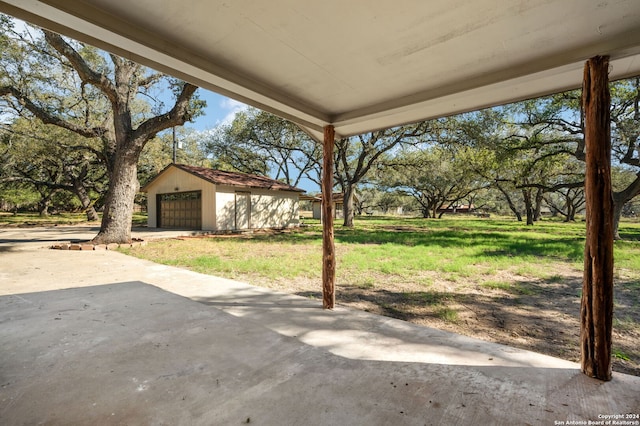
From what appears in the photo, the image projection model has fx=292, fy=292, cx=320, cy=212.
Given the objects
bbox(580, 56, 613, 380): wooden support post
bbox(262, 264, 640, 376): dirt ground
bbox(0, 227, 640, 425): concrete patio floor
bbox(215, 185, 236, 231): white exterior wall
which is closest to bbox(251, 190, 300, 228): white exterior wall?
bbox(215, 185, 236, 231): white exterior wall

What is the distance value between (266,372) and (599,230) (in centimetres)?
255

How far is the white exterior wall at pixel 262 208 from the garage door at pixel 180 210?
1320mm

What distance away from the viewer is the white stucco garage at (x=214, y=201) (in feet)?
46.9

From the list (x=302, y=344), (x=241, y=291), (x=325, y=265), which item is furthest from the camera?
(x=241, y=291)

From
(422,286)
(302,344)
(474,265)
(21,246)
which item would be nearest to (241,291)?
(302,344)

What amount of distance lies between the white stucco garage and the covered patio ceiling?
12.0m

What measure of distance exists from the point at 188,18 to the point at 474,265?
6832 millimetres

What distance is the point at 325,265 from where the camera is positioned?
3664mm

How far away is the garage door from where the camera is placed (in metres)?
14.9

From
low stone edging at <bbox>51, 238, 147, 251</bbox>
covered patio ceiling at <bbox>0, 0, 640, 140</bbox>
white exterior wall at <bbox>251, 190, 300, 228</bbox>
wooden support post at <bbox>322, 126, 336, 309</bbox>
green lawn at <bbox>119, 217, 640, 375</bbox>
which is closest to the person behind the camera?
covered patio ceiling at <bbox>0, 0, 640, 140</bbox>

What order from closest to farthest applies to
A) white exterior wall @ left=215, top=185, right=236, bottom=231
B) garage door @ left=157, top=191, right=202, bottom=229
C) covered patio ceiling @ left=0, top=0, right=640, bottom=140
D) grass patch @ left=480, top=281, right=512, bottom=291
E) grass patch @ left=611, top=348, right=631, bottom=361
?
covered patio ceiling @ left=0, top=0, right=640, bottom=140 < grass patch @ left=611, top=348, right=631, bottom=361 < grass patch @ left=480, top=281, right=512, bottom=291 < white exterior wall @ left=215, top=185, right=236, bottom=231 < garage door @ left=157, top=191, right=202, bottom=229

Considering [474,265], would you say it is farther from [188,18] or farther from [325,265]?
[188,18]

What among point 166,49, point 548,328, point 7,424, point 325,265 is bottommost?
point 548,328

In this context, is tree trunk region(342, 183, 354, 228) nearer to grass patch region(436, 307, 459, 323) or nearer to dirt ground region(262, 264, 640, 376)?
dirt ground region(262, 264, 640, 376)
